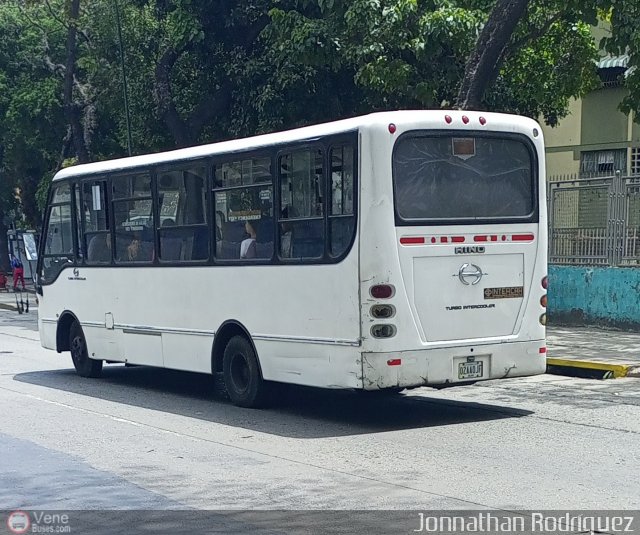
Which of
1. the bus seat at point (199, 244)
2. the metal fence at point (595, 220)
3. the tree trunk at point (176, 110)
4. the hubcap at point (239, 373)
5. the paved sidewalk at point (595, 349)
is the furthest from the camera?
the tree trunk at point (176, 110)

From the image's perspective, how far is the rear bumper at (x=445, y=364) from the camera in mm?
9938

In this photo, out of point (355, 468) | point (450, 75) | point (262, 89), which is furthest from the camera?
point (262, 89)

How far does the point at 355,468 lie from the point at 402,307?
197 centimetres

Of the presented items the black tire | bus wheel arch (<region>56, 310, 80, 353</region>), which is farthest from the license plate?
bus wheel arch (<region>56, 310, 80, 353</region>)

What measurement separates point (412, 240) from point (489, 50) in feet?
20.5

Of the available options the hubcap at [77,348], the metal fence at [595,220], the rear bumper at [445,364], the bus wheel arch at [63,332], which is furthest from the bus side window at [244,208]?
the metal fence at [595,220]

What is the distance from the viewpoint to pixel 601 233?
1888 cm

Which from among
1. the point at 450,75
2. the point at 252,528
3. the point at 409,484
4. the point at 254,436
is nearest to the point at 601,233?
the point at 450,75

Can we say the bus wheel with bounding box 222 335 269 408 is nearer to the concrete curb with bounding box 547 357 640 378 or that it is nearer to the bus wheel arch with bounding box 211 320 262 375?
the bus wheel arch with bounding box 211 320 262 375

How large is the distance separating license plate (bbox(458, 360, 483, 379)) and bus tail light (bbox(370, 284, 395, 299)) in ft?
3.56

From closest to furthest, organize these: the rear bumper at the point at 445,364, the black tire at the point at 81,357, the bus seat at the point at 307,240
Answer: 1. the rear bumper at the point at 445,364
2. the bus seat at the point at 307,240
3. the black tire at the point at 81,357

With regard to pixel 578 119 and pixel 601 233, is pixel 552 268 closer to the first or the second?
pixel 601 233

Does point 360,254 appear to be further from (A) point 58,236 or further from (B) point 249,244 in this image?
(A) point 58,236

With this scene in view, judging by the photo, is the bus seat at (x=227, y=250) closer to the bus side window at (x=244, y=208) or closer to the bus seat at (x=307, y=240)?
the bus side window at (x=244, y=208)
